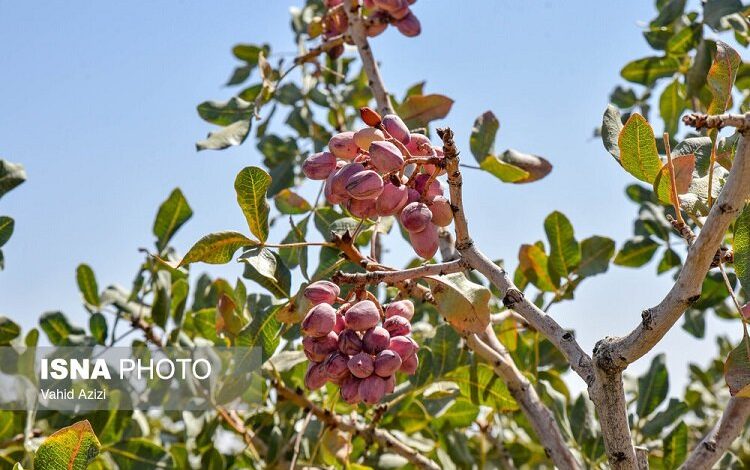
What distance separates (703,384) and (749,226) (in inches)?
71.9

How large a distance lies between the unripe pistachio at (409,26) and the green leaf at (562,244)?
0.46 meters

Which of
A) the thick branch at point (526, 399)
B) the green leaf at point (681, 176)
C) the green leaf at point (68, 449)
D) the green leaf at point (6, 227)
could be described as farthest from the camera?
the green leaf at point (6, 227)

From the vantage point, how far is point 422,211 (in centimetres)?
104

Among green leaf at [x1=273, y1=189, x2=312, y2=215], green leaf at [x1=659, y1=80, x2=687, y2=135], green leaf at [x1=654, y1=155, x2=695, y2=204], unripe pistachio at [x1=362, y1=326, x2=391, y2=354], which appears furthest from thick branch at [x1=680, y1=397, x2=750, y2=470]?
green leaf at [x1=659, y1=80, x2=687, y2=135]

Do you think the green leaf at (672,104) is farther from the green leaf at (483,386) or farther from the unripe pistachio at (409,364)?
the unripe pistachio at (409,364)

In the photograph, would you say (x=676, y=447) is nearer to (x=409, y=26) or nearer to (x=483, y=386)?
(x=483, y=386)

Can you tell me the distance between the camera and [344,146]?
43.5 inches

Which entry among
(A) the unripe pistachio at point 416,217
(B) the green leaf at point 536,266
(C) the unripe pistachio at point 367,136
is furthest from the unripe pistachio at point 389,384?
(B) the green leaf at point 536,266

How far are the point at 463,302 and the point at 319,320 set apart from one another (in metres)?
0.19

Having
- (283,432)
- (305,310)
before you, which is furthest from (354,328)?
(283,432)

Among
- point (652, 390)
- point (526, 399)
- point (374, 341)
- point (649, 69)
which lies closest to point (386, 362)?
point (374, 341)

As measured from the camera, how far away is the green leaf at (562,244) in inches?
63.9

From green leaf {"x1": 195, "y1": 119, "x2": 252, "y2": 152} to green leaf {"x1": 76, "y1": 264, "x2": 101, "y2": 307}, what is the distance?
56cm

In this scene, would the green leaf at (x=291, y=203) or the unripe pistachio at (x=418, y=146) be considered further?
the green leaf at (x=291, y=203)
